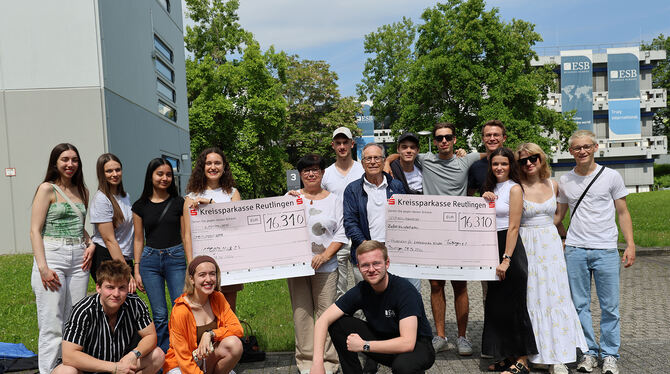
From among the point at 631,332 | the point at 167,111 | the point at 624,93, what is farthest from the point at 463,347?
the point at 624,93

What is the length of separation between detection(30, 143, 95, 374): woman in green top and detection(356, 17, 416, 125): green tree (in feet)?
144

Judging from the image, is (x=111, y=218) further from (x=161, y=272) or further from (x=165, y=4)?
(x=165, y=4)

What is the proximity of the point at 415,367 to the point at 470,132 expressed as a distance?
3258cm

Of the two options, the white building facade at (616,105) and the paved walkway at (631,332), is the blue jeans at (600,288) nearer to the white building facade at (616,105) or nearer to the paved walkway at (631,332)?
the paved walkway at (631,332)

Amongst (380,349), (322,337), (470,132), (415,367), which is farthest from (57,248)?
(470,132)

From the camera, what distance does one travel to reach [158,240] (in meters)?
4.94

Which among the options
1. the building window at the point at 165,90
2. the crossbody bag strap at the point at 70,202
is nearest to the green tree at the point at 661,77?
the building window at the point at 165,90

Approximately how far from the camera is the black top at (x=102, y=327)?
401cm

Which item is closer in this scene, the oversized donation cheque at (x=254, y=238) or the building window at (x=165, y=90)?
the oversized donation cheque at (x=254, y=238)

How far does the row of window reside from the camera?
83.4 ft

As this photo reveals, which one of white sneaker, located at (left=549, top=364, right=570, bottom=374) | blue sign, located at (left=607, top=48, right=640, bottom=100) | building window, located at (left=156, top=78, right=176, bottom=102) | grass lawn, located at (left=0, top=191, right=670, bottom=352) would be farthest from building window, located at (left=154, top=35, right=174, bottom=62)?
blue sign, located at (left=607, top=48, right=640, bottom=100)

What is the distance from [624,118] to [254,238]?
68.4 metres

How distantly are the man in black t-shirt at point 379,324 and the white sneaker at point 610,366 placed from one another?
1873mm

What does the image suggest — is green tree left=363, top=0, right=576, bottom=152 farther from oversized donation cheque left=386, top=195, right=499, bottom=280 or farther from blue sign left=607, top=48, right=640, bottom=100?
blue sign left=607, top=48, right=640, bottom=100
